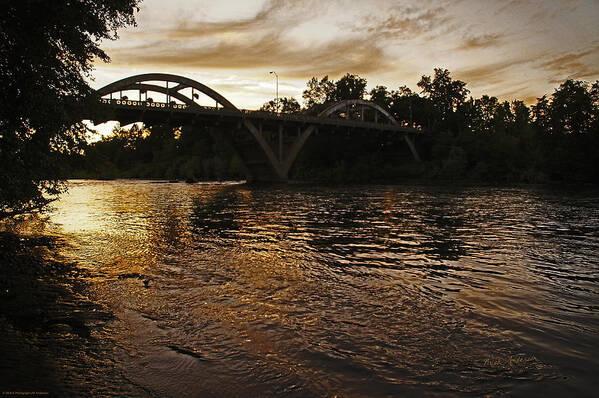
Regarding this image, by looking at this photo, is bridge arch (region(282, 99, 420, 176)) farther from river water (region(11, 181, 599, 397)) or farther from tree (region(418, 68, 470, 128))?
river water (region(11, 181, 599, 397))

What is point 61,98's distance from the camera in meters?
10.4

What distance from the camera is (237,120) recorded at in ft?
165

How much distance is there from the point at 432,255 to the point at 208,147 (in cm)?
10337

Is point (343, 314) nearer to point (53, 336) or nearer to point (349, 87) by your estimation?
point (53, 336)

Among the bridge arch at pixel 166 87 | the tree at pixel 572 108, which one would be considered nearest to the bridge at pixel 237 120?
the bridge arch at pixel 166 87

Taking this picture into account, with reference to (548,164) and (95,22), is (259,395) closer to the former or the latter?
(95,22)

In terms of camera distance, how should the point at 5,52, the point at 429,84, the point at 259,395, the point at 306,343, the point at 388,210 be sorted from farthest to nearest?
the point at 429,84 → the point at 388,210 → the point at 5,52 → the point at 306,343 → the point at 259,395

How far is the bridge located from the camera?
4184cm

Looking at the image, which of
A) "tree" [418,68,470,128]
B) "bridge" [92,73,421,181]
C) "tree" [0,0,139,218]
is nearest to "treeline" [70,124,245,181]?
"bridge" [92,73,421,181]

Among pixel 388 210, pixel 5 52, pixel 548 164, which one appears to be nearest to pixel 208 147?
pixel 548 164

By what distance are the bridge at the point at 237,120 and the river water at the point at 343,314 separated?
33.3 m

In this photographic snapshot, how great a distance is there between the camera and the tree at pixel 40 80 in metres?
8.26

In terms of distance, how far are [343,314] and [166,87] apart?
45.8 meters

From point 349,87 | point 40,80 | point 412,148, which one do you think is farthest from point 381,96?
point 40,80
